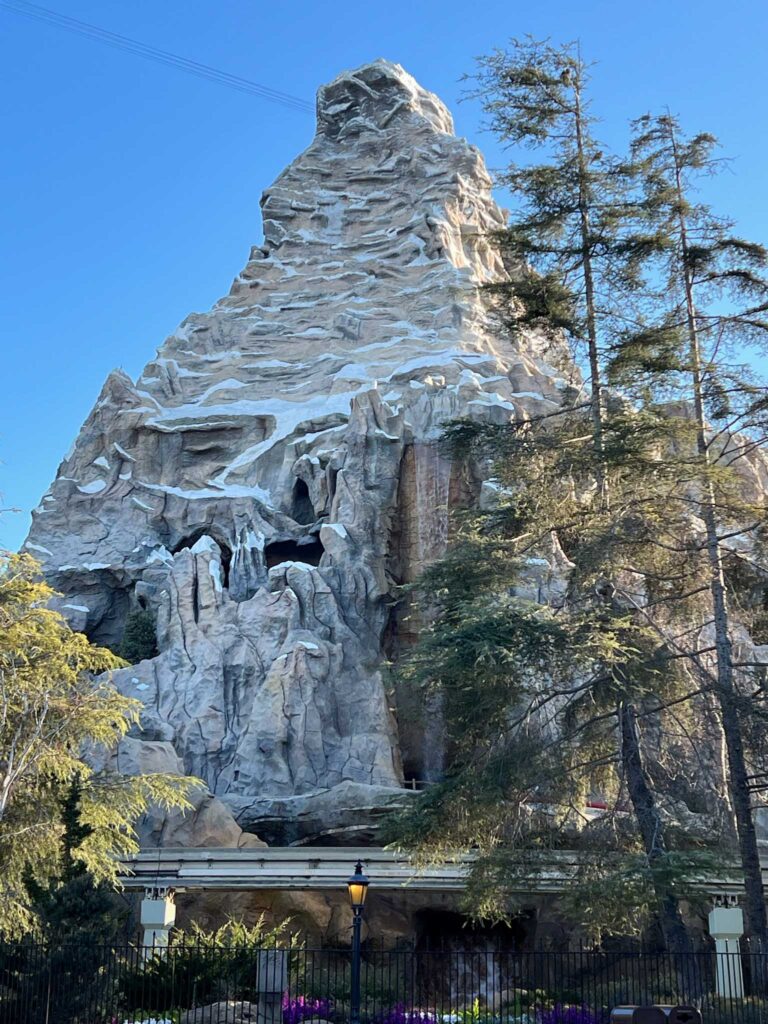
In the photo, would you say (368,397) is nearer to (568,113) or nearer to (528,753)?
(568,113)

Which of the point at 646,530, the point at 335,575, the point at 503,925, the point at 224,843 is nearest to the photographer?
the point at 646,530

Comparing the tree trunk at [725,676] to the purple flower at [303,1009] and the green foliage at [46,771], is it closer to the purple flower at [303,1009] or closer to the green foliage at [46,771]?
the purple flower at [303,1009]

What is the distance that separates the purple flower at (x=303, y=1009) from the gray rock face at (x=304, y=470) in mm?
14558

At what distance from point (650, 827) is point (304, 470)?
32.1 m

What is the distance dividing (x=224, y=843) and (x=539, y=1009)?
52.4 ft

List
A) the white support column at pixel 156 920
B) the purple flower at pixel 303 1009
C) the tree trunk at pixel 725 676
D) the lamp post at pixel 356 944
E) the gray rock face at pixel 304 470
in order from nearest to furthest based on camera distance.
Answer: the lamp post at pixel 356 944 < the purple flower at pixel 303 1009 < the tree trunk at pixel 725 676 < the white support column at pixel 156 920 < the gray rock face at pixel 304 470

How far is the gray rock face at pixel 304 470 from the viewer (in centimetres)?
3800

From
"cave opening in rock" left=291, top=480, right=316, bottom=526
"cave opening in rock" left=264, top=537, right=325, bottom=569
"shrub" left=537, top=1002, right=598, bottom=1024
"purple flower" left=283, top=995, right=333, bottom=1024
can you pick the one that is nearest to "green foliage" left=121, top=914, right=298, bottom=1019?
"purple flower" left=283, top=995, right=333, bottom=1024

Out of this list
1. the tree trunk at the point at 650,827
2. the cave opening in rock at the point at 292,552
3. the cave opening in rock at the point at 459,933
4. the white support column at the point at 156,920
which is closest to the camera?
the tree trunk at the point at 650,827

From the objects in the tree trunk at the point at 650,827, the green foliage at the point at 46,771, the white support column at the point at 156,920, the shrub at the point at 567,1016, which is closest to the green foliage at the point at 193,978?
the green foliage at the point at 46,771

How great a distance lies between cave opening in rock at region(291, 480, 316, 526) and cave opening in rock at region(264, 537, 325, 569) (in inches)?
45.0

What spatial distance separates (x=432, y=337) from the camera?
185 ft

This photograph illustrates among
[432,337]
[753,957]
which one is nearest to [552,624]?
[753,957]

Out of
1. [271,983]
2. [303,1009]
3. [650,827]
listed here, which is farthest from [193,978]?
[650,827]
